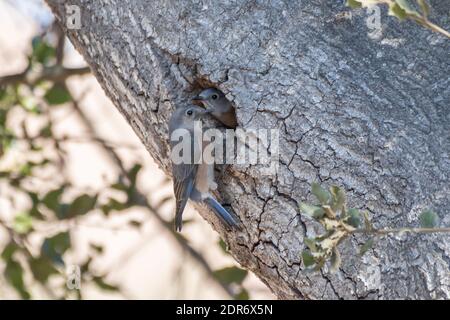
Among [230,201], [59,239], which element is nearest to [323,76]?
[230,201]

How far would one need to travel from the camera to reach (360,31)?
9.91ft

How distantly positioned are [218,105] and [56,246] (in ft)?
6.21

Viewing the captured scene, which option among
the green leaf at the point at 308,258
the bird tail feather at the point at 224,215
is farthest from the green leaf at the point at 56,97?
the green leaf at the point at 308,258

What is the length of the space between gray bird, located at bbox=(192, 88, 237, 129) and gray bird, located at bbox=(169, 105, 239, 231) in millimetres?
51

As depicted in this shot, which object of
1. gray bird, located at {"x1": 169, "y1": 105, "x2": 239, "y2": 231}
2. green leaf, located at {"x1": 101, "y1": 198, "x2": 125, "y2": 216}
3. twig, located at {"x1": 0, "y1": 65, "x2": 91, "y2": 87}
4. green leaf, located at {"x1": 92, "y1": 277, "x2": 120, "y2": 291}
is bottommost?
green leaf, located at {"x1": 92, "y1": 277, "x2": 120, "y2": 291}

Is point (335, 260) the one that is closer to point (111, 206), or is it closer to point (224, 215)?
point (224, 215)

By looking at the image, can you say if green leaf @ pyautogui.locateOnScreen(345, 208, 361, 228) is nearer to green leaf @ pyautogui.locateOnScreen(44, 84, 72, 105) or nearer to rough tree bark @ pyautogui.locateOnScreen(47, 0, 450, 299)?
rough tree bark @ pyautogui.locateOnScreen(47, 0, 450, 299)

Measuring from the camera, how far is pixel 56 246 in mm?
4812

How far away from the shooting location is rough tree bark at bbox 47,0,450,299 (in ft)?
8.90

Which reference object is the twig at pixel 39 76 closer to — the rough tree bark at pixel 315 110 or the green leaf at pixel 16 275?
the green leaf at pixel 16 275

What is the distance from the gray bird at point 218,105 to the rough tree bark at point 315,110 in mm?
61

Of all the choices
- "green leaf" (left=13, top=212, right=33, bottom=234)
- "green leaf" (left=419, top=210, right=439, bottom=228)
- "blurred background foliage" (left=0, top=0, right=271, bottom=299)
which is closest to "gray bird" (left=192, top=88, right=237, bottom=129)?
"green leaf" (left=419, top=210, right=439, bottom=228)

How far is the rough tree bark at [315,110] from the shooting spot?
107 inches

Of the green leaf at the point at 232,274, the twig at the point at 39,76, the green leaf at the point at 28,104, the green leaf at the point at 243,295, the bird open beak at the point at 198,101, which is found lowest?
the green leaf at the point at 243,295
